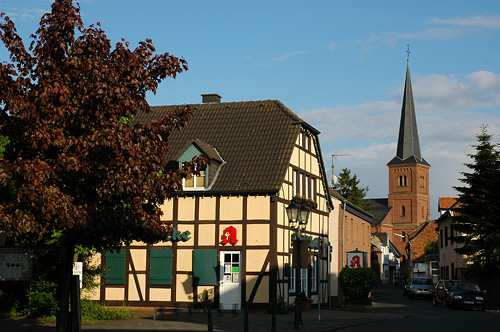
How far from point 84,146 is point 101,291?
17.5 m

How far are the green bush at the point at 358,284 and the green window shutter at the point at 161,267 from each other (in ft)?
26.0

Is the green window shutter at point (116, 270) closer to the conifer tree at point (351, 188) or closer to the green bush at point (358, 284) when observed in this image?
the green bush at point (358, 284)

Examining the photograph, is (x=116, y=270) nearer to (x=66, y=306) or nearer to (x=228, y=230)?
(x=228, y=230)

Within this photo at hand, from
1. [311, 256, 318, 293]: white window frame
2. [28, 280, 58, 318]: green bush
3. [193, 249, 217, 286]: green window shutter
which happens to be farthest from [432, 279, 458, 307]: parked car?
[28, 280, 58, 318]: green bush

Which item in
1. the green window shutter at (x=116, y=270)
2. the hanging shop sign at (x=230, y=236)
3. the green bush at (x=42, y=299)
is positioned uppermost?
the hanging shop sign at (x=230, y=236)

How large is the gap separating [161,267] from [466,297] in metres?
15.6

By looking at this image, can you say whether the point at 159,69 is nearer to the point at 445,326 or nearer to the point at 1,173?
the point at 1,173

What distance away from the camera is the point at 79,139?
13.6m

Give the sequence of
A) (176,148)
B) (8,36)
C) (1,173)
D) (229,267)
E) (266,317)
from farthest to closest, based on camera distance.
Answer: (176,148) < (229,267) < (266,317) < (8,36) < (1,173)

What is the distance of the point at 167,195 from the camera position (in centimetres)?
1476

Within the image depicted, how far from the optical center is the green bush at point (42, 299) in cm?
2245

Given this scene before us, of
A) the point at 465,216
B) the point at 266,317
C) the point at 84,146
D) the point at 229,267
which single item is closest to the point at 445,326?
the point at 266,317

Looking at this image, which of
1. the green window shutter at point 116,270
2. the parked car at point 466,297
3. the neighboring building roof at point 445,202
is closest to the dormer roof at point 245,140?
the green window shutter at point 116,270

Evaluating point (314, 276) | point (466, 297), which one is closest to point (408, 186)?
point (466, 297)
